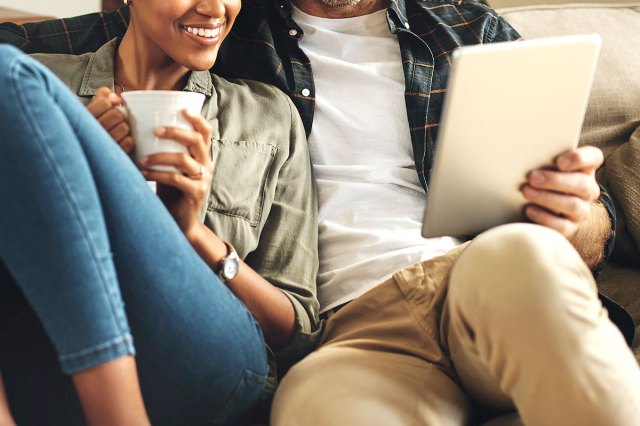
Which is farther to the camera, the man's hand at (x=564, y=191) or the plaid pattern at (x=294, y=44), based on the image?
the plaid pattern at (x=294, y=44)

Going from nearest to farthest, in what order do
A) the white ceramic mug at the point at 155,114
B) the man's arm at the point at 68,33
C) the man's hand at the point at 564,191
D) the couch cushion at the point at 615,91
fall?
the white ceramic mug at the point at 155,114 → the man's hand at the point at 564,191 → the man's arm at the point at 68,33 → the couch cushion at the point at 615,91

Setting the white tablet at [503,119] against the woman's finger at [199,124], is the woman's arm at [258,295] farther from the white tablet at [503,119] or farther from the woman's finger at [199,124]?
the white tablet at [503,119]

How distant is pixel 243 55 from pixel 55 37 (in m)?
0.37

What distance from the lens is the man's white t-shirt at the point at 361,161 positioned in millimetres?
1335

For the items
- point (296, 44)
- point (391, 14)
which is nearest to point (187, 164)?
point (296, 44)

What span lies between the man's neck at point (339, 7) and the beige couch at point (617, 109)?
400 mm

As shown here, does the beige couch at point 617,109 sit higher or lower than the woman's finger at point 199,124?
lower

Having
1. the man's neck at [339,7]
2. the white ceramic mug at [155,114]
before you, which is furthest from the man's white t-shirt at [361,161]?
the white ceramic mug at [155,114]

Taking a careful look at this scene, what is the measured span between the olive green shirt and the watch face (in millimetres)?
143

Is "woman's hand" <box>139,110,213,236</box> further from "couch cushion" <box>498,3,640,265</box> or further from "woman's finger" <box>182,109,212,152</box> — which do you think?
"couch cushion" <box>498,3,640,265</box>

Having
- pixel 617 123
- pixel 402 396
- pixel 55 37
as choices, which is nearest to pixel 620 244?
pixel 617 123

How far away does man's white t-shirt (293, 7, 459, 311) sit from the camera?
133 cm

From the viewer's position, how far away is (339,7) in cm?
155

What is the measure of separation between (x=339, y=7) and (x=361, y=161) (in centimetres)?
34
